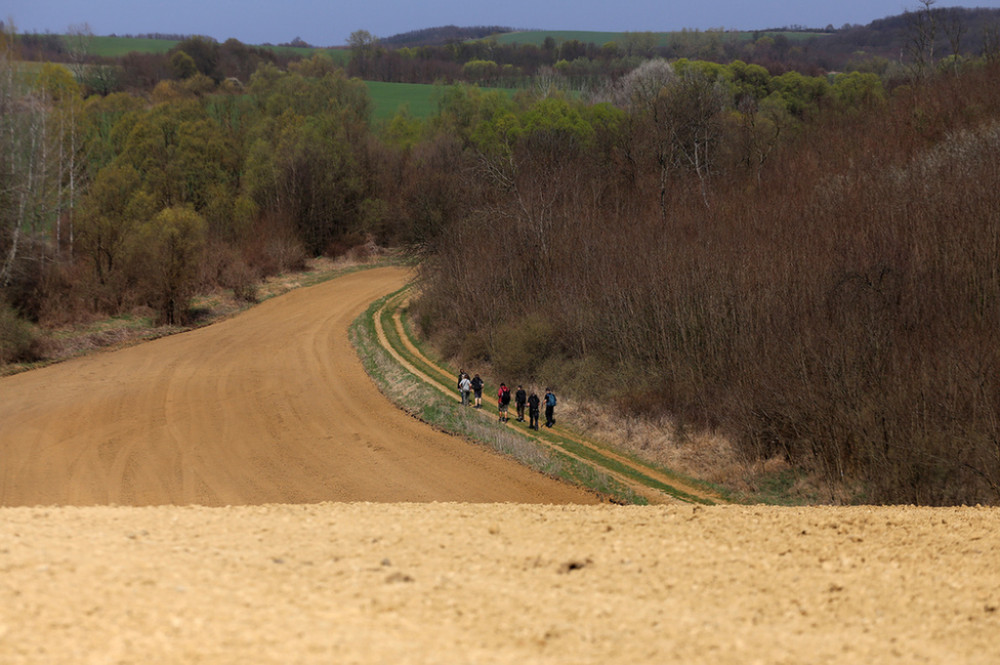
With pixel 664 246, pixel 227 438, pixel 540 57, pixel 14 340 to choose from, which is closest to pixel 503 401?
pixel 664 246

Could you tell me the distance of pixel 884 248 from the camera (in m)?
25.3

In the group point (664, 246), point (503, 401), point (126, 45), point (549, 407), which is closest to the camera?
point (549, 407)

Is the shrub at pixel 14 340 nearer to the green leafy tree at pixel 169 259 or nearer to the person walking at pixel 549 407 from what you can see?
the green leafy tree at pixel 169 259

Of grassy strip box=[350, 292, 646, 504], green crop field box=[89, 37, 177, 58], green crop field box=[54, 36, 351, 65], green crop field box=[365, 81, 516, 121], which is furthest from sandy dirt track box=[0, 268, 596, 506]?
green crop field box=[89, 37, 177, 58]

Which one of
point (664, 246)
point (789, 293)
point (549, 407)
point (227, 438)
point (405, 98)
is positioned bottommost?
point (227, 438)

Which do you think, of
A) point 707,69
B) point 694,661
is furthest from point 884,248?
point 707,69

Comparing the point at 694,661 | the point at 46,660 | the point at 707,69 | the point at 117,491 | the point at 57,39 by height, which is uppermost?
the point at 57,39

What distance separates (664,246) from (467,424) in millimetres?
9768

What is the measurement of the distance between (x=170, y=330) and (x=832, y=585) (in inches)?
1508

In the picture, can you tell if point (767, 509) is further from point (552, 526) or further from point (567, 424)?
point (567, 424)

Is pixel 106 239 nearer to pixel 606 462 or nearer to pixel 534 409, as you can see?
pixel 534 409

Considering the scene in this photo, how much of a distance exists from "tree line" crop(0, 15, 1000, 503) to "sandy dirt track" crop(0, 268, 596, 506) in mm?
4814

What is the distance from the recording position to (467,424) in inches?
1039

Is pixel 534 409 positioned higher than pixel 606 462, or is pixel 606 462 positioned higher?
pixel 534 409
